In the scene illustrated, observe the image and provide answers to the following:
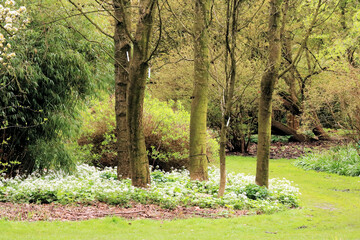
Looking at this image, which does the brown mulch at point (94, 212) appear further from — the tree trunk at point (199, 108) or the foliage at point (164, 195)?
the tree trunk at point (199, 108)

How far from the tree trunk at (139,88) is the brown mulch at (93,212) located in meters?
1.14

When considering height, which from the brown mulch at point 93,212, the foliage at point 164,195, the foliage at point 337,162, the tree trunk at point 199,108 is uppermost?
the tree trunk at point 199,108

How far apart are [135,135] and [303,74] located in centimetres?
1823

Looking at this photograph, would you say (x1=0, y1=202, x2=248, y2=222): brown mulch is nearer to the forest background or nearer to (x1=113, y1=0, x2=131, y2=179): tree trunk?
the forest background

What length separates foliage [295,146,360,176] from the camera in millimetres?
13812

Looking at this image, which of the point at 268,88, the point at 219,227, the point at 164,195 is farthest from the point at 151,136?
the point at 219,227

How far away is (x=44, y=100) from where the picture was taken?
10.5 m

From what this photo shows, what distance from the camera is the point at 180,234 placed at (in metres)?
5.49

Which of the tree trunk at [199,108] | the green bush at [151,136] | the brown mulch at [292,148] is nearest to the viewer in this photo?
the tree trunk at [199,108]

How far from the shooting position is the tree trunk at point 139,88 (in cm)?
794

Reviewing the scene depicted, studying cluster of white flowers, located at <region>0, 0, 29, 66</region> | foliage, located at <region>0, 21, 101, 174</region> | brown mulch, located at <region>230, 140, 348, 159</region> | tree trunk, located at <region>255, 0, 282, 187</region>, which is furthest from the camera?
brown mulch, located at <region>230, 140, 348, 159</region>

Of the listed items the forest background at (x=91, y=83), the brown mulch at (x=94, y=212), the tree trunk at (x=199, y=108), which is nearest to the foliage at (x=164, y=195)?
the brown mulch at (x=94, y=212)

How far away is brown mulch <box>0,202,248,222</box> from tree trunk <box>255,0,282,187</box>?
1744 mm

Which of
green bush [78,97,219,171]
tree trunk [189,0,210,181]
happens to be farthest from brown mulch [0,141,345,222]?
green bush [78,97,219,171]
